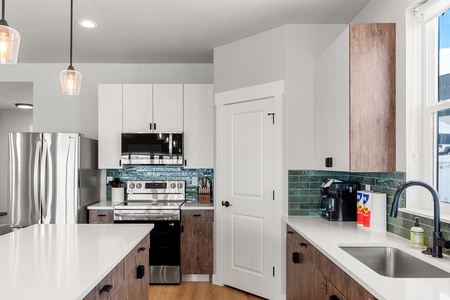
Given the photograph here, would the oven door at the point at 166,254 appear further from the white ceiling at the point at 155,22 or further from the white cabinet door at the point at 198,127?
the white ceiling at the point at 155,22

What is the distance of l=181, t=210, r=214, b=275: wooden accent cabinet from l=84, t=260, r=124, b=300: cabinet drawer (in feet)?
6.57

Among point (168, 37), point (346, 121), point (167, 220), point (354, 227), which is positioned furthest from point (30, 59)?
point (354, 227)

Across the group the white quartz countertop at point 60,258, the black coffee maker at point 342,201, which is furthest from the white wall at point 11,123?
the black coffee maker at point 342,201

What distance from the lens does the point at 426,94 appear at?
215cm

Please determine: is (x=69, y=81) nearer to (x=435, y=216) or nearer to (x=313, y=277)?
(x=313, y=277)

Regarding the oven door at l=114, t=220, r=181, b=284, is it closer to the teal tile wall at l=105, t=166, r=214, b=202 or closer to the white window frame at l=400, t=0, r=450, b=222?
the teal tile wall at l=105, t=166, r=214, b=202

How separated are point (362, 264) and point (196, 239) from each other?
8.03ft

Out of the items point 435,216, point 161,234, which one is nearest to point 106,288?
point 435,216

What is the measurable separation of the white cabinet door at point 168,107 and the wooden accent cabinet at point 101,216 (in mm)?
1135

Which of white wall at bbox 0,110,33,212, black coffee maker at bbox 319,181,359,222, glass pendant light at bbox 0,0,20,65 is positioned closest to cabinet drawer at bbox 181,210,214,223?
black coffee maker at bbox 319,181,359,222

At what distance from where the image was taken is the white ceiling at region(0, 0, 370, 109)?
9.35ft

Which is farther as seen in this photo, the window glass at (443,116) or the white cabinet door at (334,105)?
the white cabinet door at (334,105)

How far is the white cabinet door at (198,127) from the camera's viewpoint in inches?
162

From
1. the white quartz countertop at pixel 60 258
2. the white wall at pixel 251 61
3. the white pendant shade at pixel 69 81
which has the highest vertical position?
the white wall at pixel 251 61
